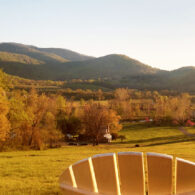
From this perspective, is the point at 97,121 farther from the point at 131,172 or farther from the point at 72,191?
the point at 131,172

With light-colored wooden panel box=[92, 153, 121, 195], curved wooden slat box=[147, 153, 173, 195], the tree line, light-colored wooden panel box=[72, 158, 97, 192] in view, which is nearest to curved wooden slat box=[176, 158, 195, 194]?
curved wooden slat box=[147, 153, 173, 195]

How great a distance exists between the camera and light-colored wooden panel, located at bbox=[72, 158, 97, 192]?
202 centimetres

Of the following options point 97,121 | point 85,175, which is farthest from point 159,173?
point 97,121

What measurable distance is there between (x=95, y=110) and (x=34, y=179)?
29.5m

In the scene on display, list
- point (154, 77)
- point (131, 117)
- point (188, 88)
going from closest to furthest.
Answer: point (131, 117)
point (188, 88)
point (154, 77)

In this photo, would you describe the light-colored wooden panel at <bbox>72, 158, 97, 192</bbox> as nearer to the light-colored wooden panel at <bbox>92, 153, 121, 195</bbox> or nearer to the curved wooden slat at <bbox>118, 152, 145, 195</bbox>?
the light-colored wooden panel at <bbox>92, 153, 121, 195</bbox>

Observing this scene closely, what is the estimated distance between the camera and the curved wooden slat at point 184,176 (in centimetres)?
185

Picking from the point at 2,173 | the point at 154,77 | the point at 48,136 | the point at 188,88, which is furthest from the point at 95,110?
the point at 154,77

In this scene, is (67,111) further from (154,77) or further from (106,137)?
(154,77)

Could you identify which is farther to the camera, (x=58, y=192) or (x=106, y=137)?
(x=106, y=137)

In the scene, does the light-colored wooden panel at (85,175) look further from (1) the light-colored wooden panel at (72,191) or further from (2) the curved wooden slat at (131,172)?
(2) the curved wooden slat at (131,172)

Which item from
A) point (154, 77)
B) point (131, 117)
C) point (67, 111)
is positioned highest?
point (154, 77)

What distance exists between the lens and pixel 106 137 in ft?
115

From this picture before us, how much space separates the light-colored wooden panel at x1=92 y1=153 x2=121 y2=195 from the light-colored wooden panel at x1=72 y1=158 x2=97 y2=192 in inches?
2.0
